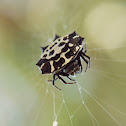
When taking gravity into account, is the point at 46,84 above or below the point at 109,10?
below

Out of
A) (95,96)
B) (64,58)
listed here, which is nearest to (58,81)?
(95,96)

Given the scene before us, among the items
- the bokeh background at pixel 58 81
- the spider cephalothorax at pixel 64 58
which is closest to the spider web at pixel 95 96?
the bokeh background at pixel 58 81

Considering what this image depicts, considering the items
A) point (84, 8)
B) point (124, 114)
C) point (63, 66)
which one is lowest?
point (124, 114)

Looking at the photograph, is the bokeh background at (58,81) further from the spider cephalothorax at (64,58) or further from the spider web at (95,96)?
the spider cephalothorax at (64,58)

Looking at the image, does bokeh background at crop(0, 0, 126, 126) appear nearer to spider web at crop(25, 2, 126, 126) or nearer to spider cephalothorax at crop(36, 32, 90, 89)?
spider web at crop(25, 2, 126, 126)

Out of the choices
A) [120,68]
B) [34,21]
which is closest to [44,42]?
[34,21]

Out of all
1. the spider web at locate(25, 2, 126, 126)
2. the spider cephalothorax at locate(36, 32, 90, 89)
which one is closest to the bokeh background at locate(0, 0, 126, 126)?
the spider web at locate(25, 2, 126, 126)

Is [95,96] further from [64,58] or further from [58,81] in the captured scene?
[64,58]

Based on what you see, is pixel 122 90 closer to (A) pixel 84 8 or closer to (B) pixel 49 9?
(A) pixel 84 8

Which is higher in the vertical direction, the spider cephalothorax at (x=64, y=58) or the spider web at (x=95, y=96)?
the spider cephalothorax at (x=64, y=58)
